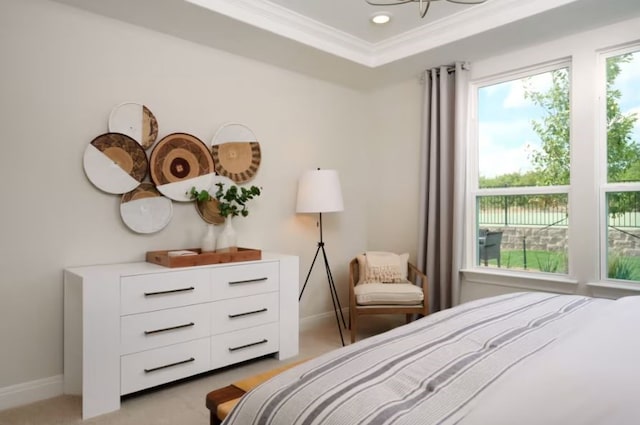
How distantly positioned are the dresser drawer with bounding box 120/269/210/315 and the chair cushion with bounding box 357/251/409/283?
1.54 metres

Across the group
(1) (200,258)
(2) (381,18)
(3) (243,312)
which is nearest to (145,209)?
(1) (200,258)

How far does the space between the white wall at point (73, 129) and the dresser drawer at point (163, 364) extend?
0.56 meters

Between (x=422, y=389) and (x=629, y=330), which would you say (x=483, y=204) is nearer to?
(x=629, y=330)

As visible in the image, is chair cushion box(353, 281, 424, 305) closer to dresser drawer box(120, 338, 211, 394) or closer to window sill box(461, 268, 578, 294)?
window sill box(461, 268, 578, 294)

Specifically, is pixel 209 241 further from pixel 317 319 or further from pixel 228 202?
pixel 317 319

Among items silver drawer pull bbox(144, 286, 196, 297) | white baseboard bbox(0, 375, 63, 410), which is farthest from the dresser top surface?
white baseboard bbox(0, 375, 63, 410)

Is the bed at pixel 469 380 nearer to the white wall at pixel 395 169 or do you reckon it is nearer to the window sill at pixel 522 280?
the window sill at pixel 522 280

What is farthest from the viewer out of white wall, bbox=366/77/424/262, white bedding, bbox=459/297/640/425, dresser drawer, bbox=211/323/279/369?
white wall, bbox=366/77/424/262

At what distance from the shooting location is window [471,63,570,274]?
3373 mm

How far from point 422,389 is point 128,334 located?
197 cm

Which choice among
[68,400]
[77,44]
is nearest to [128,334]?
[68,400]

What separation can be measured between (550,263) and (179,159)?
307 cm

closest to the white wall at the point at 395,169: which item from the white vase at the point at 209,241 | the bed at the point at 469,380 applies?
the white vase at the point at 209,241

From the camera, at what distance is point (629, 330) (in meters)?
1.18
